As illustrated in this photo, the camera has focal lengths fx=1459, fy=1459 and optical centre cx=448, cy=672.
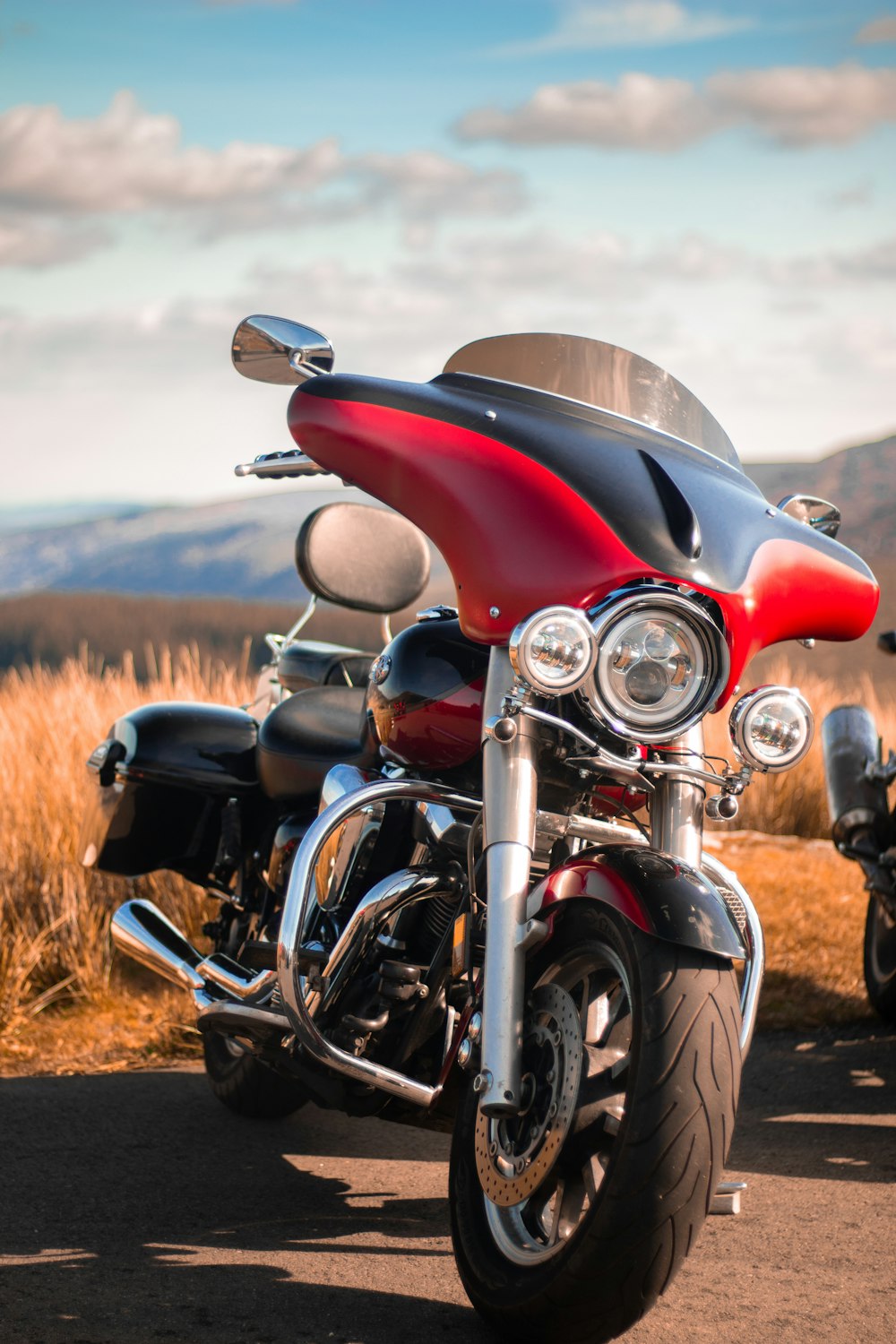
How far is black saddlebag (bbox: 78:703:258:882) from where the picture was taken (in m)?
4.36

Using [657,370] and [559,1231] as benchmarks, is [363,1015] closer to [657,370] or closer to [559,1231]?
[559,1231]

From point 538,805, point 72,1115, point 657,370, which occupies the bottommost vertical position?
point 72,1115

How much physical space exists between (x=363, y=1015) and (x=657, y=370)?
1518 mm

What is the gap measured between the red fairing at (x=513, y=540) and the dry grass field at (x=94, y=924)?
6.92 ft

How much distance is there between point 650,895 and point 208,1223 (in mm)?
1507

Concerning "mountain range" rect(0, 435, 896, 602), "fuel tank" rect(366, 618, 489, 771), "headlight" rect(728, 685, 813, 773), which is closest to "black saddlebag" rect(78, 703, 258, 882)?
"fuel tank" rect(366, 618, 489, 771)

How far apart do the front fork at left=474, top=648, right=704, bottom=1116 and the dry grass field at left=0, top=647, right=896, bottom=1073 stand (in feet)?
7.85

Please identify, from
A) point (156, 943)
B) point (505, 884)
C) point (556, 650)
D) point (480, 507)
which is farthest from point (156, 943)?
point (556, 650)

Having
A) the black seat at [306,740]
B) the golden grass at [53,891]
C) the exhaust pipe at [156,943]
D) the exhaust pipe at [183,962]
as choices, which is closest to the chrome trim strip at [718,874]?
the exhaust pipe at [183,962]

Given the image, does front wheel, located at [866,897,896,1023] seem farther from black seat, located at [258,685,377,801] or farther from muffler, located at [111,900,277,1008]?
muffler, located at [111,900,277,1008]

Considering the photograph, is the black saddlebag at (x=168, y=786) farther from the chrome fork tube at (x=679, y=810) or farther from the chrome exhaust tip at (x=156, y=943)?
the chrome fork tube at (x=679, y=810)

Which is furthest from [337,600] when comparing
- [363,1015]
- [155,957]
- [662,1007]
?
[662,1007]

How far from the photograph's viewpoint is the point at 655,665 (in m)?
2.67

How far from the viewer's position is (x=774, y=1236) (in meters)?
3.30
